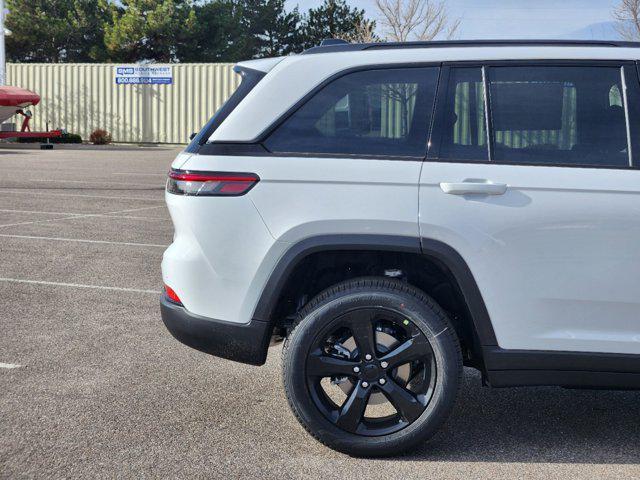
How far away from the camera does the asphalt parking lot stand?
3.74 m

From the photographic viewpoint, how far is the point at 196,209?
388 cm

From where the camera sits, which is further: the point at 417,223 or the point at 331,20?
the point at 331,20

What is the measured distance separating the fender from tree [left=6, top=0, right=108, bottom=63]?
54102 millimetres

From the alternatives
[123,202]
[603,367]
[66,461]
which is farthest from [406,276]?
[123,202]

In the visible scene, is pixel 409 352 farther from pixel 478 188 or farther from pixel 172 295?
pixel 172 295

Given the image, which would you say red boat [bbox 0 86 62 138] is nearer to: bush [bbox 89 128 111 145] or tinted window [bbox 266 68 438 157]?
bush [bbox 89 128 111 145]

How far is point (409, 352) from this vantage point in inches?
149

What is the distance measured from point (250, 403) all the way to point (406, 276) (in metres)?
1.16

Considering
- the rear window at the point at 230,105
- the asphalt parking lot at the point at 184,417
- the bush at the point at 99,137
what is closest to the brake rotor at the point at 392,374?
the asphalt parking lot at the point at 184,417

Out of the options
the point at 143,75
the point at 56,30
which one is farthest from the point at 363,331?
the point at 56,30

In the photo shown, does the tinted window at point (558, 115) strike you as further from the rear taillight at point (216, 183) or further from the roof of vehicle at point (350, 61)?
the rear taillight at point (216, 183)

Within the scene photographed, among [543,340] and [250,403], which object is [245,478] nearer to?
[250,403]

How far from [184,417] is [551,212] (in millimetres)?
1994

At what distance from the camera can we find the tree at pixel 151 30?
171ft
